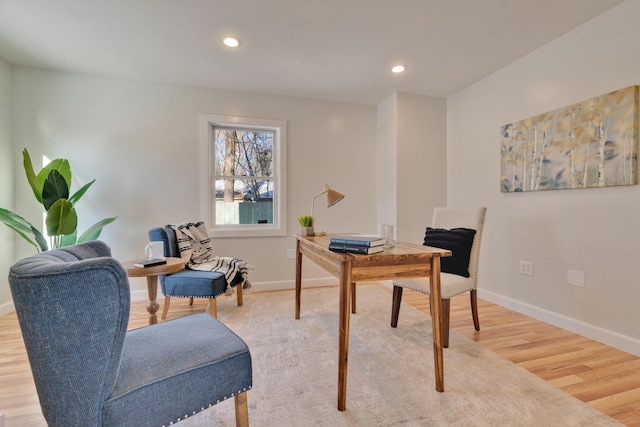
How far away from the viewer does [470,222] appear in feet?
7.90

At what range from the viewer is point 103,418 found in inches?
34.8

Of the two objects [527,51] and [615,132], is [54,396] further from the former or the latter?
[527,51]

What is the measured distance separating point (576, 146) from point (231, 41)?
3025 millimetres

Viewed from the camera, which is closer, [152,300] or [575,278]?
[152,300]

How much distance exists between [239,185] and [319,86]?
1575 mm

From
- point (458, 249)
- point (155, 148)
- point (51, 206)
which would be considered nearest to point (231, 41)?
point (155, 148)

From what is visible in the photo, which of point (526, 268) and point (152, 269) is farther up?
point (152, 269)

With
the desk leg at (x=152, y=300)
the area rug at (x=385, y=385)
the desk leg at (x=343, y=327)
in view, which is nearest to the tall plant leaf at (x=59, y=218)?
the desk leg at (x=152, y=300)

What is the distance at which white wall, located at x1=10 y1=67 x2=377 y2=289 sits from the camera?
3074 millimetres

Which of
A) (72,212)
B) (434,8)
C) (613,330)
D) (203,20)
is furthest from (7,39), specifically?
(613,330)

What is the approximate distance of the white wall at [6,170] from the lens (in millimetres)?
2826

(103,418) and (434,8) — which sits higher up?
A: (434,8)

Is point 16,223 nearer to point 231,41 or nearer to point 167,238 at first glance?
point 167,238

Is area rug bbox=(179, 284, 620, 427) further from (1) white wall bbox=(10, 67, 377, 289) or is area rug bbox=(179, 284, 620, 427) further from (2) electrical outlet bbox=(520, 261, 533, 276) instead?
(1) white wall bbox=(10, 67, 377, 289)
